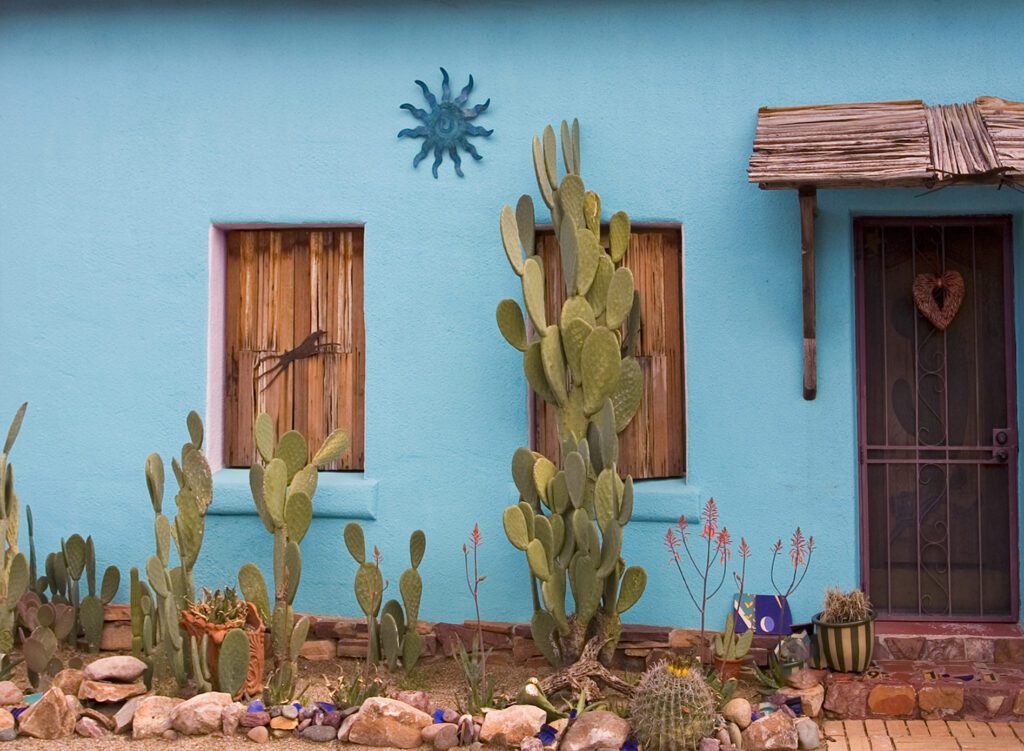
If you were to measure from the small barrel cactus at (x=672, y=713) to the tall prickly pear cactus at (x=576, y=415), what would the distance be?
0.57 meters

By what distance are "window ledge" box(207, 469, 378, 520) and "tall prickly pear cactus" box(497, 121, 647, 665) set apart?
968 millimetres

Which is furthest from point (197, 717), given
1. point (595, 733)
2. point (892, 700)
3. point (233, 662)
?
point (892, 700)

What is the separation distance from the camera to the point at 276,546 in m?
5.63

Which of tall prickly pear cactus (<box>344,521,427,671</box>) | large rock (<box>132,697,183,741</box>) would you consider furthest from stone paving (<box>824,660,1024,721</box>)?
large rock (<box>132,697,183,741</box>)

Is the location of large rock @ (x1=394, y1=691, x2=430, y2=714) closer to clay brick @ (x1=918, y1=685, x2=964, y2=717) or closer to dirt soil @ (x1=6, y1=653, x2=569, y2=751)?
dirt soil @ (x1=6, y1=653, x2=569, y2=751)

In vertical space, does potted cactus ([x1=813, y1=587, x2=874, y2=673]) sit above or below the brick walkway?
above

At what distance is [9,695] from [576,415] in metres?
2.95

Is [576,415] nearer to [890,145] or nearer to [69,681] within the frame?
[890,145]

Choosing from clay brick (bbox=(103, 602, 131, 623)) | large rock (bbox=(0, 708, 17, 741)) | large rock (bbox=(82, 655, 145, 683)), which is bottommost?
large rock (bbox=(0, 708, 17, 741))

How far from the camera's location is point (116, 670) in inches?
216

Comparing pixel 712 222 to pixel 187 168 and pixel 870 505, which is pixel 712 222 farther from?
pixel 187 168

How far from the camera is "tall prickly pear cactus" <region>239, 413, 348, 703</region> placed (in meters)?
5.54

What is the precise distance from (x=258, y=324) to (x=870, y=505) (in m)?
3.42

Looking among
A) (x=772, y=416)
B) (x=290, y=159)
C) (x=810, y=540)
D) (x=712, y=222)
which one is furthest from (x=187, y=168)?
(x=810, y=540)
